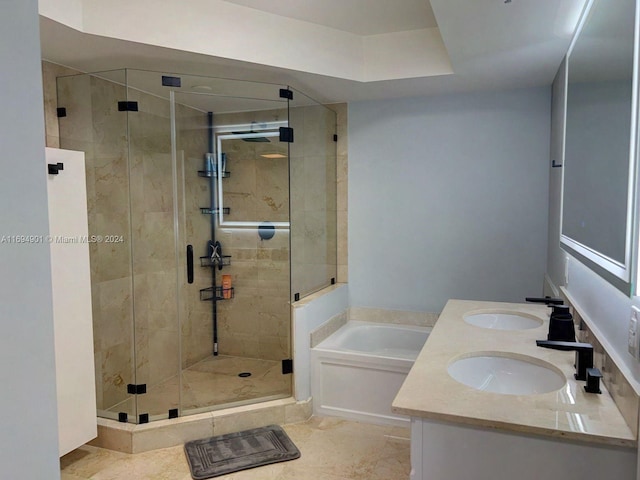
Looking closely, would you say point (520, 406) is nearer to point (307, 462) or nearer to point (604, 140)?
point (604, 140)

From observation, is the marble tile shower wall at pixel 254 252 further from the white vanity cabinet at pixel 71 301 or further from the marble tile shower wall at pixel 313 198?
the white vanity cabinet at pixel 71 301

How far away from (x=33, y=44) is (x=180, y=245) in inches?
109

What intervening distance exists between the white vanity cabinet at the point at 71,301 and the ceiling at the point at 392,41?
2.13 feet

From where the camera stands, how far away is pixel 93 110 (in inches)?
119

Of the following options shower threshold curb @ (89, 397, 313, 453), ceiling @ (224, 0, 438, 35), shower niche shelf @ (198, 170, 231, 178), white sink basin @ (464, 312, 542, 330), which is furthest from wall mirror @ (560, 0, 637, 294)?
shower niche shelf @ (198, 170, 231, 178)

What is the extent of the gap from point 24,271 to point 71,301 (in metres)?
2.13

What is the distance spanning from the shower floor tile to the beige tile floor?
0.96ft

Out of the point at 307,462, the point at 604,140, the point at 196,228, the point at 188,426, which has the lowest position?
the point at 307,462

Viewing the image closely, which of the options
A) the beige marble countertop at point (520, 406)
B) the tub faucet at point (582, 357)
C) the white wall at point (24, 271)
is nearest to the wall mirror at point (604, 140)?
the tub faucet at point (582, 357)

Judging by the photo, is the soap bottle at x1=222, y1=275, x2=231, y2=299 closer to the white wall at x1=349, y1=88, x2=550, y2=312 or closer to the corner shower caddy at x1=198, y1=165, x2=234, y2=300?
the corner shower caddy at x1=198, y1=165, x2=234, y2=300

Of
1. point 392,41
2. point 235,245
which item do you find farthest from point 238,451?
point 392,41

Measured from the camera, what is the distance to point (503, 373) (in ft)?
6.18

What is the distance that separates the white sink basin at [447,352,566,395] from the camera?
178cm

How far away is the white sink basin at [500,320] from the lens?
8.29 feet
